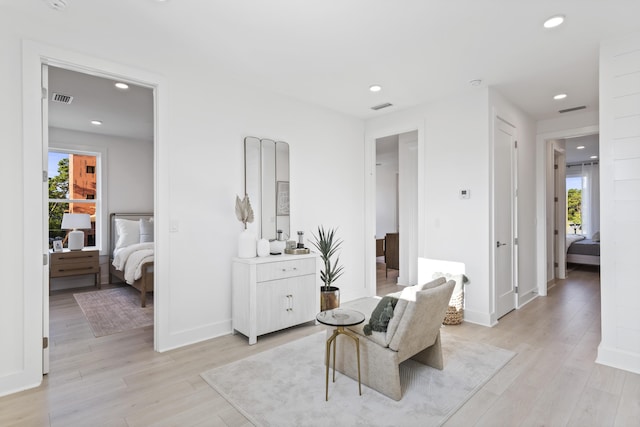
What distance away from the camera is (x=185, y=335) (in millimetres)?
3131

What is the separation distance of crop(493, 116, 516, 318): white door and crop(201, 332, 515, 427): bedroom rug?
1216 millimetres

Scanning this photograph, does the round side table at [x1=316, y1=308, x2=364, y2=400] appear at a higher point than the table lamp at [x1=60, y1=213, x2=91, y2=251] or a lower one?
lower

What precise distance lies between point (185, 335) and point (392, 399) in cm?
200

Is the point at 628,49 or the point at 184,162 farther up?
the point at 628,49

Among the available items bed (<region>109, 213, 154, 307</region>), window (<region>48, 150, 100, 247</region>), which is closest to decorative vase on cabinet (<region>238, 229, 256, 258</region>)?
bed (<region>109, 213, 154, 307</region>)

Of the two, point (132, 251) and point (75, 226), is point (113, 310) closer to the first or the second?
point (132, 251)

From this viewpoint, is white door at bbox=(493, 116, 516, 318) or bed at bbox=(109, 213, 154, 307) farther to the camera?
bed at bbox=(109, 213, 154, 307)

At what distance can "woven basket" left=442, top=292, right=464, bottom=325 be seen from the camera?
12.1ft

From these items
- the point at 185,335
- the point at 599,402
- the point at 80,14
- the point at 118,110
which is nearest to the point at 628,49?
the point at 599,402

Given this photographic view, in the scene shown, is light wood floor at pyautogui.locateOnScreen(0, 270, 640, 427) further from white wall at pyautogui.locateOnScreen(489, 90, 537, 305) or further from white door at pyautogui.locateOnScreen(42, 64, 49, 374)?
white wall at pyautogui.locateOnScreen(489, 90, 537, 305)

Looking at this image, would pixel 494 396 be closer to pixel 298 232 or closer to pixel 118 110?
pixel 298 232

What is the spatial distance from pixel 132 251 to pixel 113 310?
3.46 ft

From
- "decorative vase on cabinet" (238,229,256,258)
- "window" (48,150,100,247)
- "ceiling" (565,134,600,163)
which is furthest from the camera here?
"ceiling" (565,134,600,163)

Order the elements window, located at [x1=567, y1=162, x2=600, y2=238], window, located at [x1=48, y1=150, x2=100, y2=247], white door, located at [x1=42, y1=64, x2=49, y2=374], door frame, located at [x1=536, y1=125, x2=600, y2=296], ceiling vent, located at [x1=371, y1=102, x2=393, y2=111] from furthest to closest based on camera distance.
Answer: window, located at [x1=567, y1=162, x2=600, y2=238]
window, located at [x1=48, y1=150, x2=100, y2=247]
door frame, located at [x1=536, y1=125, x2=600, y2=296]
ceiling vent, located at [x1=371, y1=102, x2=393, y2=111]
white door, located at [x1=42, y1=64, x2=49, y2=374]
